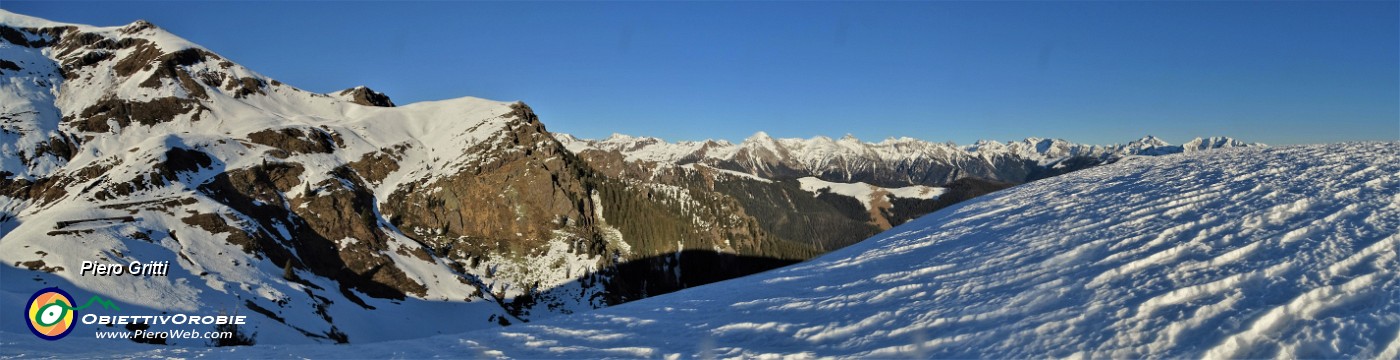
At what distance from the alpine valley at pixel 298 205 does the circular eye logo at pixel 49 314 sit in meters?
14.8

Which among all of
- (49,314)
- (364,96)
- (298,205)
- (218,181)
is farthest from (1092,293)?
(364,96)

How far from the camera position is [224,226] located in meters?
65.1

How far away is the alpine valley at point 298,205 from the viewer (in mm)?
53812

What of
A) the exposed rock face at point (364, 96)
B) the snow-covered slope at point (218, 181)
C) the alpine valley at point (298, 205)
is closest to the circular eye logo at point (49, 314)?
the alpine valley at point (298, 205)

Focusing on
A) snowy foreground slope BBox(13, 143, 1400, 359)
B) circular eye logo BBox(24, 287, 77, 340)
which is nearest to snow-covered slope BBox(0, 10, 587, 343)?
circular eye logo BBox(24, 287, 77, 340)

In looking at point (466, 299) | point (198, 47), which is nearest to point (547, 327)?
point (466, 299)

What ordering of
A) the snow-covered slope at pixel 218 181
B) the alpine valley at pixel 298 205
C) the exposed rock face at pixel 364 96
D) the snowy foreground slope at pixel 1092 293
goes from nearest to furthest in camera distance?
the snowy foreground slope at pixel 1092 293 → the snow-covered slope at pixel 218 181 → the alpine valley at pixel 298 205 → the exposed rock face at pixel 364 96

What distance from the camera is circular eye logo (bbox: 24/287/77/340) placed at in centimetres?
1327

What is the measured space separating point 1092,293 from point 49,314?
20.6 metres

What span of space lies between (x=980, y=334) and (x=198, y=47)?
154 m

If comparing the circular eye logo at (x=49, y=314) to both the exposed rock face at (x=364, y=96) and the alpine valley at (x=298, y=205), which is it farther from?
the exposed rock face at (x=364, y=96)

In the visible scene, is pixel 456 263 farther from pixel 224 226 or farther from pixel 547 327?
pixel 547 327

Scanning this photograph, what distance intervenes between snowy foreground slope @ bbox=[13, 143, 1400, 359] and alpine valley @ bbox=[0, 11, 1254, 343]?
27.9 metres

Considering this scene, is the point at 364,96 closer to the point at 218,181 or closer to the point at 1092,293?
the point at 218,181
